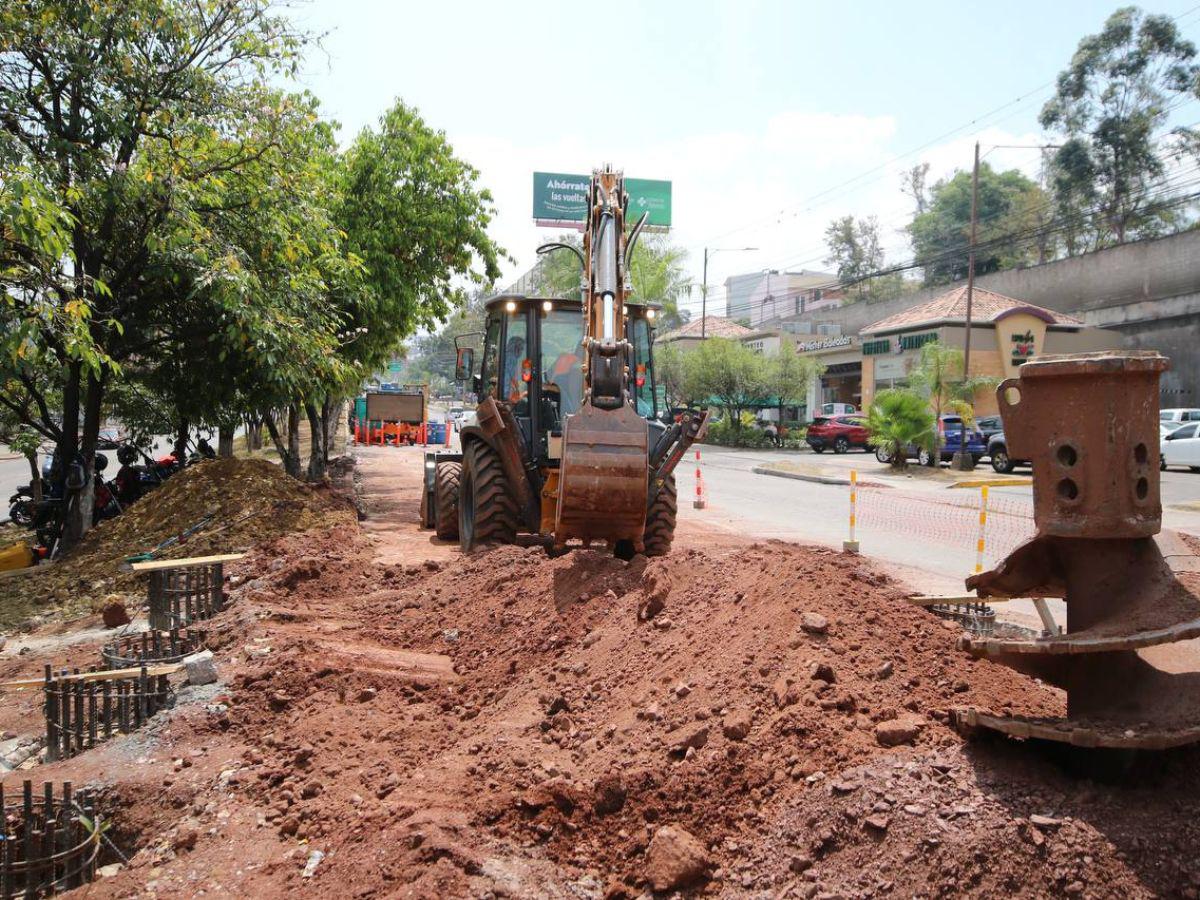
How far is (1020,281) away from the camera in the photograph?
140ft

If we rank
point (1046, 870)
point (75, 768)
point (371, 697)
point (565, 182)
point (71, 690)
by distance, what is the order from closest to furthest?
point (1046, 870) → point (75, 768) → point (371, 697) → point (71, 690) → point (565, 182)

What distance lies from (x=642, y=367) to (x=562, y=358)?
90cm

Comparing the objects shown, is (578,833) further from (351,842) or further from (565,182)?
(565,182)

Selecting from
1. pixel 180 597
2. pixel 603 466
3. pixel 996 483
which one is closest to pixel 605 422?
pixel 603 466

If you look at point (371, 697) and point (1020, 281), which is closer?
point (371, 697)

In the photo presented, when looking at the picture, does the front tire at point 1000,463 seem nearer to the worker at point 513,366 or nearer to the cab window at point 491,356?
the cab window at point 491,356

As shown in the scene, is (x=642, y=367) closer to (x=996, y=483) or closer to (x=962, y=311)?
(x=996, y=483)

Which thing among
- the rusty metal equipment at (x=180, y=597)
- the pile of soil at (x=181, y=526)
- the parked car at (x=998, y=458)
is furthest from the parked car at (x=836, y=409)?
the rusty metal equipment at (x=180, y=597)

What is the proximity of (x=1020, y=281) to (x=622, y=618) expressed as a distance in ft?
137

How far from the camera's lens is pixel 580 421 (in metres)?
7.94

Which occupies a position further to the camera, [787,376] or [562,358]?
[787,376]

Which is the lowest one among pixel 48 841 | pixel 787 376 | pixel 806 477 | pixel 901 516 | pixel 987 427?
pixel 48 841

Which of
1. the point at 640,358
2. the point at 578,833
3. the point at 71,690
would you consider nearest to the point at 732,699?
the point at 578,833

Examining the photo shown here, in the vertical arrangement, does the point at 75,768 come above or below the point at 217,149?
below
